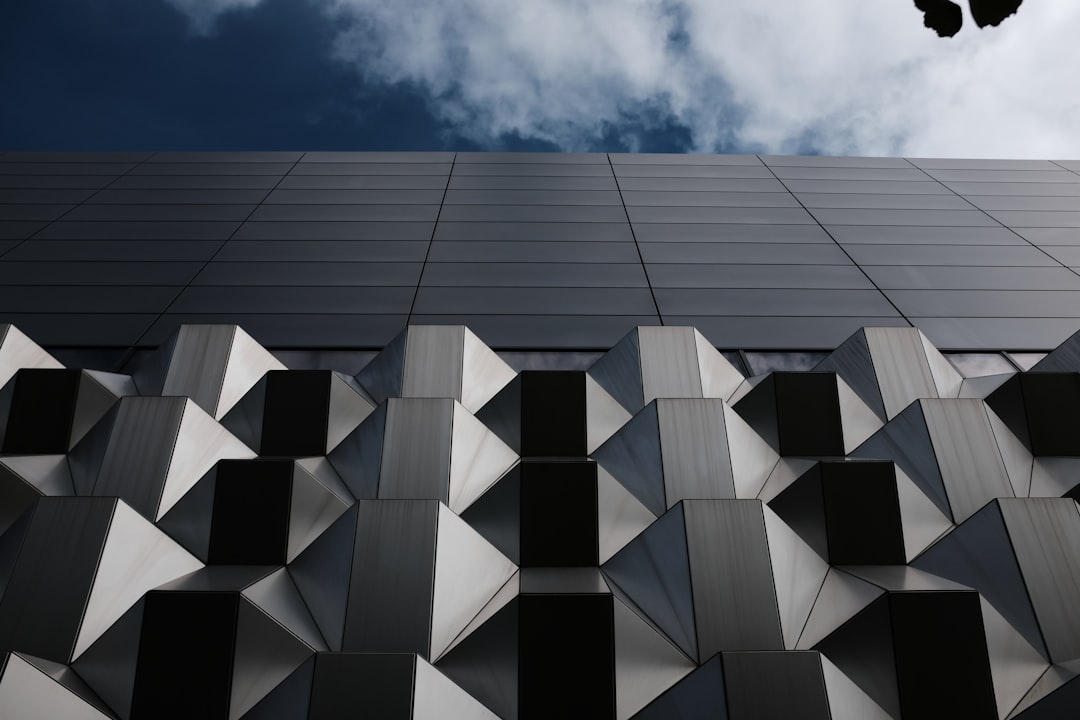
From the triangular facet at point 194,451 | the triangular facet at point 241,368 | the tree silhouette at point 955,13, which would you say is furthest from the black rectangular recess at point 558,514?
the tree silhouette at point 955,13

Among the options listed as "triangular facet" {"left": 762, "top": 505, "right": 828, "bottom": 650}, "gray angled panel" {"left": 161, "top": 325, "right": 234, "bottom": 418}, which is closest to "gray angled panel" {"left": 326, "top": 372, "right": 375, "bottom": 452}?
"gray angled panel" {"left": 161, "top": 325, "right": 234, "bottom": 418}

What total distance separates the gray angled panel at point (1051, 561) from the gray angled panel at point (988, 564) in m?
0.06

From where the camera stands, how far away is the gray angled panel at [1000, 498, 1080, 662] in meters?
5.48

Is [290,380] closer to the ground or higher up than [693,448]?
higher up

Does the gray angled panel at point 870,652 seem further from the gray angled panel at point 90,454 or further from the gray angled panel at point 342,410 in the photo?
the gray angled panel at point 90,454

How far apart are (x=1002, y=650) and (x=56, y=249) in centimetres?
1430

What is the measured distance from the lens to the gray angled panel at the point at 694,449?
22.1 ft

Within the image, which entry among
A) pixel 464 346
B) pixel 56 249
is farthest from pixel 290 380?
pixel 56 249

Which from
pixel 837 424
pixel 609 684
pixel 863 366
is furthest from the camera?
pixel 863 366

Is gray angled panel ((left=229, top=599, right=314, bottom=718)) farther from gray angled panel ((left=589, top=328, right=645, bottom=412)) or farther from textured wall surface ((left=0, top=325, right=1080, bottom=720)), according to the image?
gray angled panel ((left=589, top=328, right=645, bottom=412))

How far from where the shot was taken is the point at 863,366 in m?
8.27

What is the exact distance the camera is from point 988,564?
588cm

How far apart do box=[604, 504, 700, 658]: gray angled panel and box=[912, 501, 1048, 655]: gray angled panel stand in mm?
2115

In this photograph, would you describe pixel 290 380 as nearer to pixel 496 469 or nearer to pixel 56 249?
pixel 496 469
